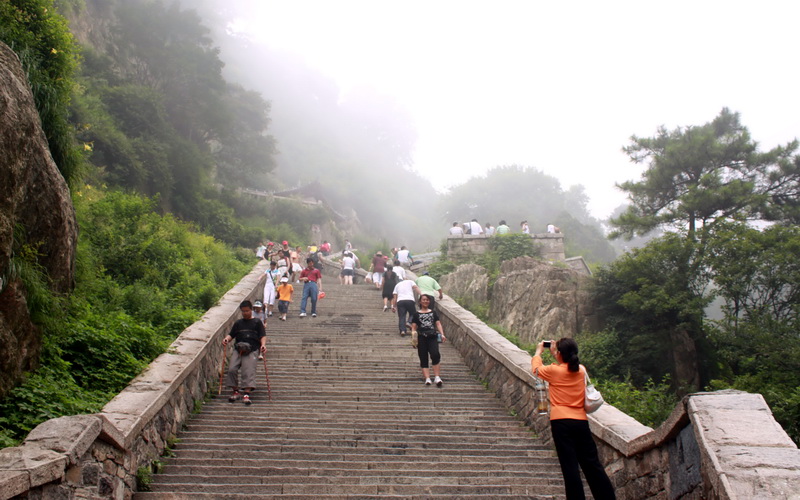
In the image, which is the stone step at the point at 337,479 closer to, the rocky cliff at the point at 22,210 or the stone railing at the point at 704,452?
the stone railing at the point at 704,452

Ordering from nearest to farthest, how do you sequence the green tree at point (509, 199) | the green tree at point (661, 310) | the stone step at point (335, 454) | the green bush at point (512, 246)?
the stone step at point (335, 454)
the green tree at point (661, 310)
the green bush at point (512, 246)
the green tree at point (509, 199)

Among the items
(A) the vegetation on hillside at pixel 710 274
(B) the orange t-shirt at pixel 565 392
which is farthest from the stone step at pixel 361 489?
(A) the vegetation on hillside at pixel 710 274

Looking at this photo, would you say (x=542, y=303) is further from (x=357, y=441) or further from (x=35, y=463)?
(x=35, y=463)

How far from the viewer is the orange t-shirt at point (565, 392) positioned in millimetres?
4949

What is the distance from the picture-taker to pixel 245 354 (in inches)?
314

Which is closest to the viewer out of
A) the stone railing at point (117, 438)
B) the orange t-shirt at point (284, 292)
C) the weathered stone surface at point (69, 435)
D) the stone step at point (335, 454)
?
the stone railing at point (117, 438)

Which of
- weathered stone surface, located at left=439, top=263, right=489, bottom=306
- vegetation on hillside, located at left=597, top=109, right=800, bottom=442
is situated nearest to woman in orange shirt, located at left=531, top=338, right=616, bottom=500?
vegetation on hillside, located at left=597, top=109, right=800, bottom=442

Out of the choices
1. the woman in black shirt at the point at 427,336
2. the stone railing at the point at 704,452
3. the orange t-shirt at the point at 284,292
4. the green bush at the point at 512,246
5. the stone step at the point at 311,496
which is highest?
the green bush at the point at 512,246

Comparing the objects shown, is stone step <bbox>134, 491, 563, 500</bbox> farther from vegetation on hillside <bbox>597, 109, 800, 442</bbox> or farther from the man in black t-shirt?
vegetation on hillside <bbox>597, 109, 800, 442</bbox>

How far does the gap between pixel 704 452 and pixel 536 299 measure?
15064 millimetres

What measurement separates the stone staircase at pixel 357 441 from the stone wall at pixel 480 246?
49.6 feet

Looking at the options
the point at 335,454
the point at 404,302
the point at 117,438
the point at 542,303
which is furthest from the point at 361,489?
the point at 542,303

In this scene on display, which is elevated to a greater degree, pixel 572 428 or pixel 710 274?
pixel 710 274

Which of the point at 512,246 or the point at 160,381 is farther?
the point at 512,246
